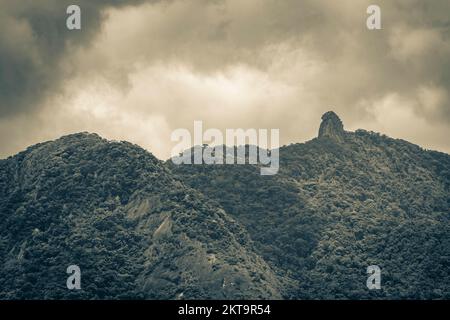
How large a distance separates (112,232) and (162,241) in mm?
9713

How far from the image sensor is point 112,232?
551 feet

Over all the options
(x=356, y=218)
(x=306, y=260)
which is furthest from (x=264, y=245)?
(x=356, y=218)

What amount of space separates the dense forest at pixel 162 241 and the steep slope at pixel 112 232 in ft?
0.70

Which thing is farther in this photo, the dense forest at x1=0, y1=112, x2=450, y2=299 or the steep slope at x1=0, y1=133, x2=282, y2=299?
the dense forest at x1=0, y1=112, x2=450, y2=299

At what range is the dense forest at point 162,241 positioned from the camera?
155m

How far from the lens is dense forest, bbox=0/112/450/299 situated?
15512cm

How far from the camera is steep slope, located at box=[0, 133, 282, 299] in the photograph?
153625 mm

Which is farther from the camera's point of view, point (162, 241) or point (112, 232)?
point (112, 232)

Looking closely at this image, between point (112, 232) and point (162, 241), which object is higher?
point (112, 232)

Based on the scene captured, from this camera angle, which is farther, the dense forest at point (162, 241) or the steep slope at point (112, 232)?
the dense forest at point (162, 241)

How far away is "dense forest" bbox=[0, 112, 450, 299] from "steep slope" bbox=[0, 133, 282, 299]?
0.21 m

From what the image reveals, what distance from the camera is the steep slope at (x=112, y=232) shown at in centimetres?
15362
